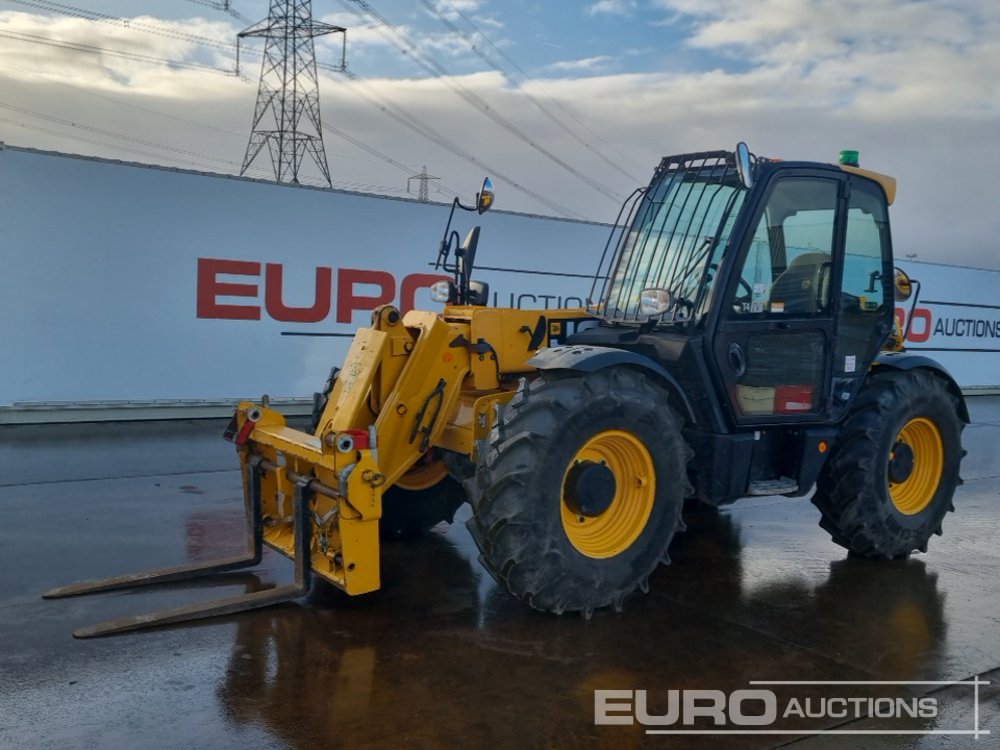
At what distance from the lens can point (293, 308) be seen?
38.2 feet

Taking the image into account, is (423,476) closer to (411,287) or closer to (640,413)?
(640,413)

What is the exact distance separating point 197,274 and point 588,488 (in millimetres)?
7833

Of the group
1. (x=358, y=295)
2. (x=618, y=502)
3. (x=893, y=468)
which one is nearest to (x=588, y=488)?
(x=618, y=502)

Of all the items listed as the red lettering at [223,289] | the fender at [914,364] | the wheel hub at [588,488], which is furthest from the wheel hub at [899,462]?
the red lettering at [223,289]

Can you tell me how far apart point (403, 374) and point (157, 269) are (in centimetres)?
682

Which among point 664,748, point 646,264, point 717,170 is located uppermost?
point 717,170

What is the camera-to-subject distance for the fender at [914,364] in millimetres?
5945

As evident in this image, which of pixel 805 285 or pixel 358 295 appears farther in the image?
pixel 358 295

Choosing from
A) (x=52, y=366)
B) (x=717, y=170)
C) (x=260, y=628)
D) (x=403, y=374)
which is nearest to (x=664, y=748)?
(x=260, y=628)

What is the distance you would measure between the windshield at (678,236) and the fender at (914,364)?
156 cm

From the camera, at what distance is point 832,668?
4129 millimetres

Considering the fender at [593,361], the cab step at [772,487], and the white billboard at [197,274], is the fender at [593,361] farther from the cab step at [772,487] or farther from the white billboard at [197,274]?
the white billboard at [197,274]

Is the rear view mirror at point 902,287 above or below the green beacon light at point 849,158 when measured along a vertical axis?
below

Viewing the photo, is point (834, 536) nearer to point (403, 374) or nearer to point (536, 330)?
point (536, 330)
